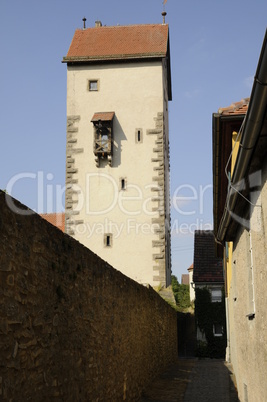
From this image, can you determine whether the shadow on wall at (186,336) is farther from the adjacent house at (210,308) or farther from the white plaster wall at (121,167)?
the white plaster wall at (121,167)

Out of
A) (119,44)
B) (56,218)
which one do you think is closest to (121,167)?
(119,44)

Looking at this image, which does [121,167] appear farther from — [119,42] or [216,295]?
[216,295]

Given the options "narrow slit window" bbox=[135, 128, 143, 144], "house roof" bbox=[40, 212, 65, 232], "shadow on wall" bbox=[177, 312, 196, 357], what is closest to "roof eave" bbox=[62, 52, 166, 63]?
"narrow slit window" bbox=[135, 128, 143, 144]

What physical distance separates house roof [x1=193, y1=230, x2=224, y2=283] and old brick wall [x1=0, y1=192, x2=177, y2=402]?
63.2ft

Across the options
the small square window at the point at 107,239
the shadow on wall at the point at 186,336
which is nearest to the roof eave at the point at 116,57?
the small square window at the point at 107,239

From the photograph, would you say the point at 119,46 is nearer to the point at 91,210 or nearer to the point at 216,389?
the point at 91,210

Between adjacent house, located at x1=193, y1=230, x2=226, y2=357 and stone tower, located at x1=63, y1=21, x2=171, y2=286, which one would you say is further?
adjacent house, located at x1=193, y1=230, x2=226, y2=357

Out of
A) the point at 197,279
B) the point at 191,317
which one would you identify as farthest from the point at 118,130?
the point at 191,317

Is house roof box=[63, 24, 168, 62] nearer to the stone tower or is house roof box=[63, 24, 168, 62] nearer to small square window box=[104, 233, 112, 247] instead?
the stone tower

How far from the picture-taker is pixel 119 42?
27.5 meters

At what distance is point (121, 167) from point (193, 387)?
13.6 meters

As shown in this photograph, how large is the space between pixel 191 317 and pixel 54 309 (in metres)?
27.2

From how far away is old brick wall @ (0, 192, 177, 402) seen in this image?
3965 millimetres

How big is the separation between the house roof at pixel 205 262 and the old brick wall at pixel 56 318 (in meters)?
19.3
